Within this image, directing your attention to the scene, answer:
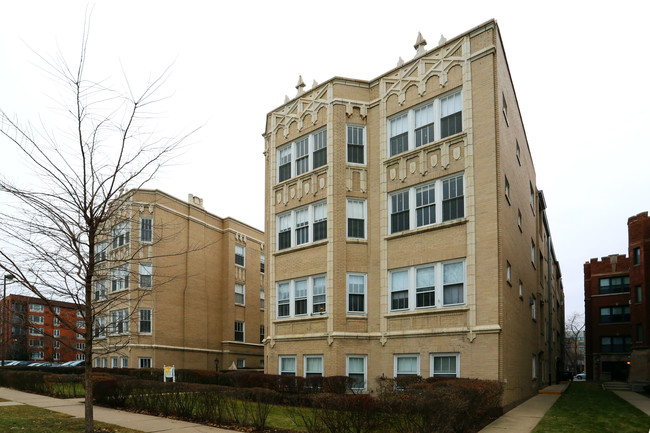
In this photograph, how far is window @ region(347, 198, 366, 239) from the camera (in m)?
23.5

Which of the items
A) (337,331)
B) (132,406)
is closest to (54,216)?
(132,406)

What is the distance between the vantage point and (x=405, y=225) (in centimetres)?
2205

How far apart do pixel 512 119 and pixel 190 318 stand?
85.9ft

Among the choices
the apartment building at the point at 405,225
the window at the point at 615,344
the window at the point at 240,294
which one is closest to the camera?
the apartment building at the point at 405,225

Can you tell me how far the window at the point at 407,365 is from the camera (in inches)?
Result: 810

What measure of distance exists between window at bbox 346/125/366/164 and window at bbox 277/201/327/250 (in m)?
2.32

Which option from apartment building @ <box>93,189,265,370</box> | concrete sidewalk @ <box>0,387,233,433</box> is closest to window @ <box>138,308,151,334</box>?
apartment building @ <box>93,189,265,370</box>

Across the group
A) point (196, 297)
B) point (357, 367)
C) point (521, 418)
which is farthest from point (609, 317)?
point (521, 418)

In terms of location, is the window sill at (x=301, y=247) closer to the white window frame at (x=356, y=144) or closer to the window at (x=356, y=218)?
the window at (x=356, y=218)

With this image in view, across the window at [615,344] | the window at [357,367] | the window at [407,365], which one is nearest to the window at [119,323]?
the window at [357,367]

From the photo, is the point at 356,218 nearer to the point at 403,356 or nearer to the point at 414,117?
the point at 414,117

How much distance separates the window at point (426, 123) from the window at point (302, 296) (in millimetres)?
6360

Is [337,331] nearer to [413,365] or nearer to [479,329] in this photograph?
[413,365]

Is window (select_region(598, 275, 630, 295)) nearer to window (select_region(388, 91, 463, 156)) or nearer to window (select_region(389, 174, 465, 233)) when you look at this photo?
window (select_region(389, 174, 465, 233))
